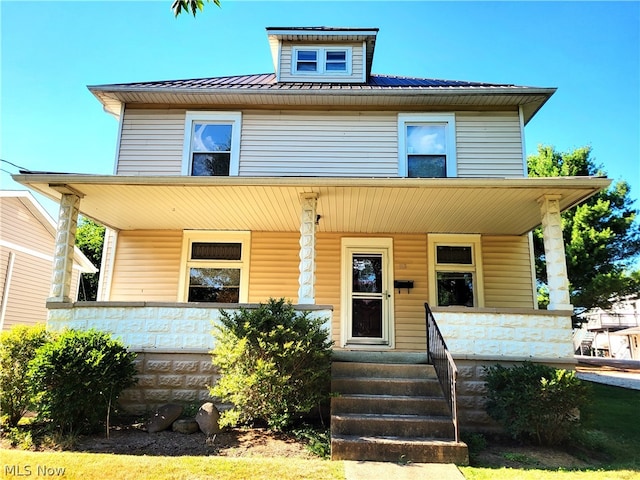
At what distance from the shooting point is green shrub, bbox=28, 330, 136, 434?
477 cm

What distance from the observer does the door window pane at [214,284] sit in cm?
856

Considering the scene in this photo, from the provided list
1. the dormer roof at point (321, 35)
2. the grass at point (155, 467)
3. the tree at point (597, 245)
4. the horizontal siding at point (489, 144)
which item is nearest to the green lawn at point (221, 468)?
the grass at point (155, 467)

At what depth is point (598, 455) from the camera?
507cm

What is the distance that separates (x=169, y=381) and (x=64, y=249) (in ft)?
8.59

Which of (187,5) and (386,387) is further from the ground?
(187,5)

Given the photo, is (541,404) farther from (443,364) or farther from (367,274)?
(367,274)

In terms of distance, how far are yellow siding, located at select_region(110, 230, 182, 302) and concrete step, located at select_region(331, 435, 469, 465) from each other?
17.1ft

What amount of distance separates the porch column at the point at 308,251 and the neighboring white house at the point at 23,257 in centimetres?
944

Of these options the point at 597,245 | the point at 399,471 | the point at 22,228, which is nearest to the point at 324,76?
the point at 399,471

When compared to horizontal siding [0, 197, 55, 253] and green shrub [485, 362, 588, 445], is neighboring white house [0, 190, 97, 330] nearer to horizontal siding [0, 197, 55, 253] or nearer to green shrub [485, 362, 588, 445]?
horizontal siding [0, 197, 55, 253]

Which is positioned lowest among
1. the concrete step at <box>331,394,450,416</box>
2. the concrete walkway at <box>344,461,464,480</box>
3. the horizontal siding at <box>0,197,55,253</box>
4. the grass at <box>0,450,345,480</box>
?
the concrete walkway at <box>344,461,464,480</box>

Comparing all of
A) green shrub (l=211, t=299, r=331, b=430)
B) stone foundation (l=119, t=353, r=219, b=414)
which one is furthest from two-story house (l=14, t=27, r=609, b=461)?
green shrub (l=211, t=299, r=331, b=430)

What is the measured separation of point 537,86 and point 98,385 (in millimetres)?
8736

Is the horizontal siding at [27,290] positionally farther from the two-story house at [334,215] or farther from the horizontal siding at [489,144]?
the horizontal siding at [489,144]
